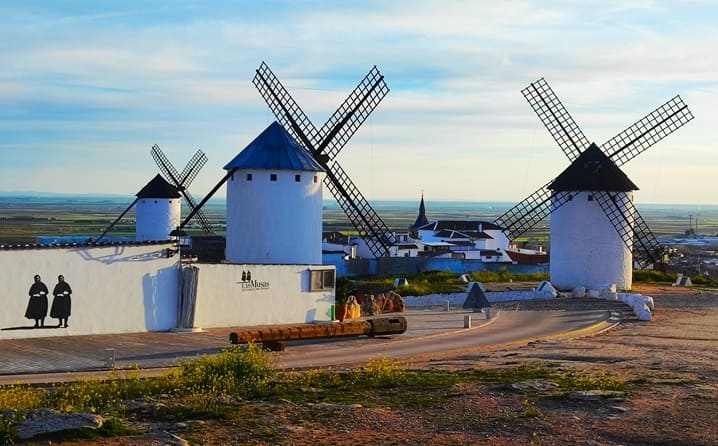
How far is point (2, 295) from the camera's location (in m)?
24.1

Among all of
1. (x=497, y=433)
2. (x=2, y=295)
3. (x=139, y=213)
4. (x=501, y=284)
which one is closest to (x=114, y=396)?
(x=497, y=433)

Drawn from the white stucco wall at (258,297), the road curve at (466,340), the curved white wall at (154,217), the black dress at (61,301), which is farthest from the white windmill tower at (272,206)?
the curved white wall at (154,217)

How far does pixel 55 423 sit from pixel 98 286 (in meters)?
12.9

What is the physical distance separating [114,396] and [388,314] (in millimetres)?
21307

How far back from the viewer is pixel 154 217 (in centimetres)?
7056

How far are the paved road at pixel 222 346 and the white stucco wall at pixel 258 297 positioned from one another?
0.75 m

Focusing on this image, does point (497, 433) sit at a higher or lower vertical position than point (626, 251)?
lower

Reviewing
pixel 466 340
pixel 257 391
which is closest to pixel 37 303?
pixel 257 391

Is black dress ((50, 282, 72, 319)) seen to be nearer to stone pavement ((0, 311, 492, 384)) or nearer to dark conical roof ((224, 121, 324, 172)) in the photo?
stone pavement ((0, 311, 492, 384))

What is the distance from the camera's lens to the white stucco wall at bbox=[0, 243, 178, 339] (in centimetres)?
2438

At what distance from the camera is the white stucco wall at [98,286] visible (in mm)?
24375

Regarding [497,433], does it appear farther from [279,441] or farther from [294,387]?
[294,387]

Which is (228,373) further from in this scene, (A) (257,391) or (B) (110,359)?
(B) (110,359)

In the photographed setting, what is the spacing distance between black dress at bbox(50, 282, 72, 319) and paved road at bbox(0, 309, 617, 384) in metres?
0.64
